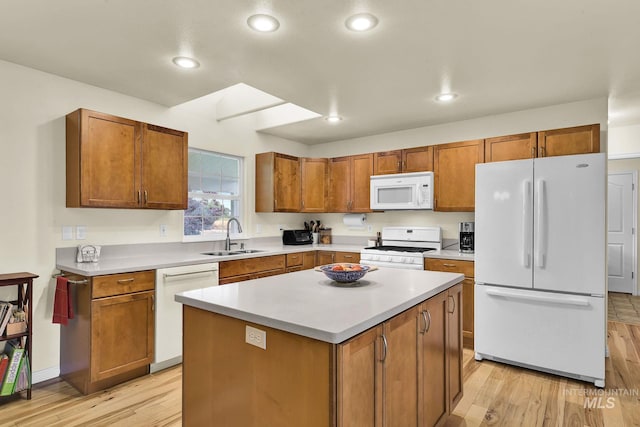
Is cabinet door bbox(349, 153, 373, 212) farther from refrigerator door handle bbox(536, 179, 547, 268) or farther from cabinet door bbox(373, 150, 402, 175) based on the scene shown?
refrigerator door handle bbox(536, 179, 547, 268)

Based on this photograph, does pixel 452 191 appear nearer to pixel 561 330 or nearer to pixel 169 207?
pixel 561 330

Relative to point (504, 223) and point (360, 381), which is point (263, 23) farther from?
→ point (504, 223)

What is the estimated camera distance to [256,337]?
4.70 feet

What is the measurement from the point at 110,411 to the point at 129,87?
2.53 metres

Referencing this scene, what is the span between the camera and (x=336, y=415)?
3.97 ft

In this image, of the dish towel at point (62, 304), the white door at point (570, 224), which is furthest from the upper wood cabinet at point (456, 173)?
the dish towel at point (62, 304)

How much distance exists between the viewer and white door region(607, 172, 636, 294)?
5523mm

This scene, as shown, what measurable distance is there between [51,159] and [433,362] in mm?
3166

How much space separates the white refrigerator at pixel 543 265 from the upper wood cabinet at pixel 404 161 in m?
1.01

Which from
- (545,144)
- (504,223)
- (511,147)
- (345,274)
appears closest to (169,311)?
(345,274)

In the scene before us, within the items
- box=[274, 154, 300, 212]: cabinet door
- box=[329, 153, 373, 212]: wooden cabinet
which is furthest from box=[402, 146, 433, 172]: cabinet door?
box=[274, 154, 300, 212]: cabinet door

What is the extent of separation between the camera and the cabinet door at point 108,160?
110 inches

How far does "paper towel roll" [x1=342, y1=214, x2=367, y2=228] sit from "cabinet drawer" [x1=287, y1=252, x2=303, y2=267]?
1026 mm

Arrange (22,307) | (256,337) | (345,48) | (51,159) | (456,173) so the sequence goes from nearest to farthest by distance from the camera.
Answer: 1. (256,337)
2. (345,48)
3. (22,307)
4. (51,159)
5. (456,173)
